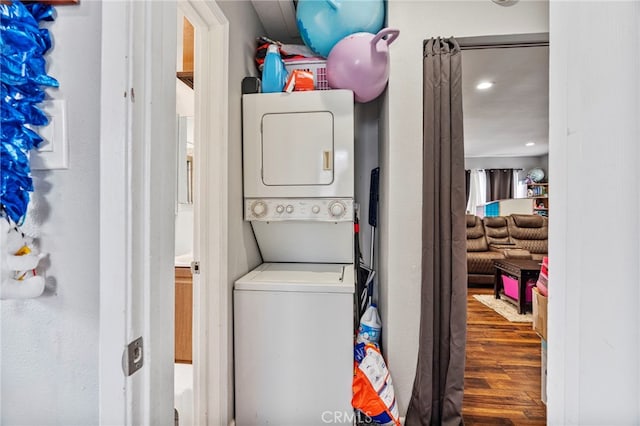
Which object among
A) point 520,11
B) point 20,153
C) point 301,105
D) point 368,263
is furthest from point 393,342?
point 520,11

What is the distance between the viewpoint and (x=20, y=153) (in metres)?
0.58

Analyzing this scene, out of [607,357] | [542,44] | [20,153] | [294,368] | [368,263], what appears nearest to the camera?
[607,357]

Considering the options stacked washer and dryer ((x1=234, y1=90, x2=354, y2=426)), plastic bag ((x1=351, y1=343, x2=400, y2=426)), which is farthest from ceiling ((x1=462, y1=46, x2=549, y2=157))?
plastic bag ((x1=351, y1=343, x2=400, y2=426))

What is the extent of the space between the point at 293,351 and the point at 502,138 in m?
5.67

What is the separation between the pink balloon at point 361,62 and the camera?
1713mm

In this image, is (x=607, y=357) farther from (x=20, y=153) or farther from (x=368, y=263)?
(x=368, y=263)

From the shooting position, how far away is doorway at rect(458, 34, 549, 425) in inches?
79.7

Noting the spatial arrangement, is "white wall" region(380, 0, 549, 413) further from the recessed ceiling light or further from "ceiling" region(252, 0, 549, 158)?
the recessed ceiling light

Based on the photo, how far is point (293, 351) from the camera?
1.69 meters

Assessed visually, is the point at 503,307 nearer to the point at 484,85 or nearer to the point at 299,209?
the point at 484,85

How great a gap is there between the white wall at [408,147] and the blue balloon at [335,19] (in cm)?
10

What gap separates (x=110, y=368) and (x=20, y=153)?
0.43 m

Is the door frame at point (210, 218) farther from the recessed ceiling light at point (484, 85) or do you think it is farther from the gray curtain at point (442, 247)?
the recessed ceiling light at point (484, 85)

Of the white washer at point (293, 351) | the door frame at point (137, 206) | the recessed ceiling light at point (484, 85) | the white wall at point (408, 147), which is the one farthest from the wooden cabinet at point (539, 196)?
the door frame at point (137, 206)
